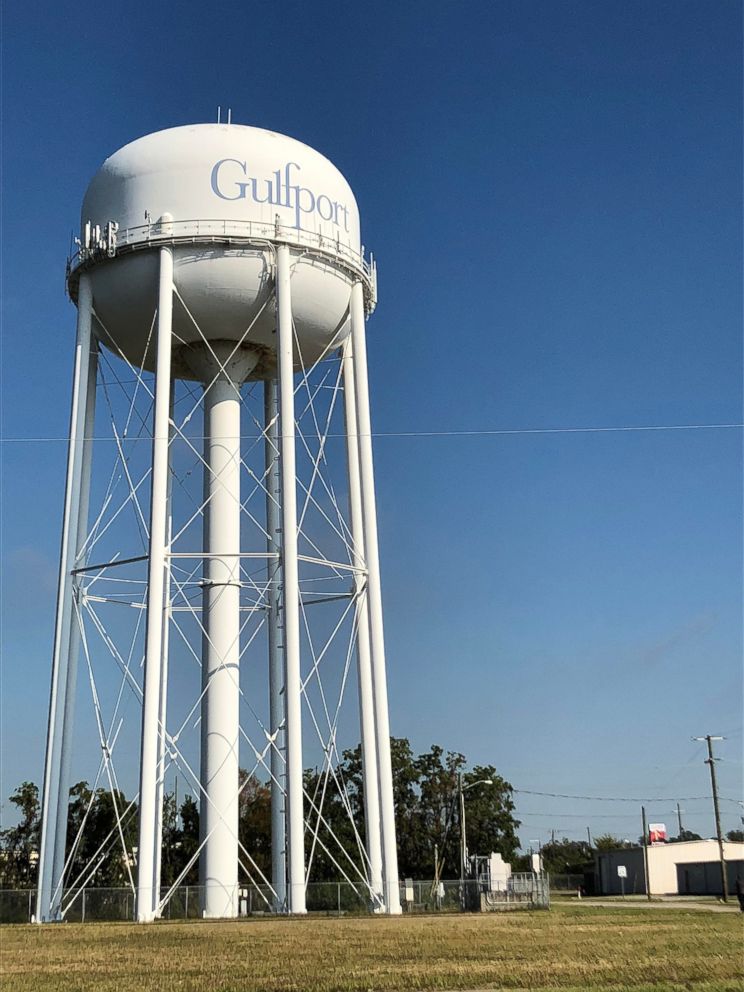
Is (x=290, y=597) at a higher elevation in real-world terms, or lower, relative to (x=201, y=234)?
lower

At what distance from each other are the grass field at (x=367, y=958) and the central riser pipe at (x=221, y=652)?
448cm

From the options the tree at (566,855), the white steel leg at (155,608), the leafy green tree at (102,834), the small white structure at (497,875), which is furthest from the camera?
the tree at (566,855)

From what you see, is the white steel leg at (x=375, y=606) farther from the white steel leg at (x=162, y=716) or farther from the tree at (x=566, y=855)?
the tree at (x=566, y=855)

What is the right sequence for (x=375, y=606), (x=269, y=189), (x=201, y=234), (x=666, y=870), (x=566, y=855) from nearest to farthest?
(x=201, y=234) → (x=375, y=606) → (x=269, y=189) → (x=666, y=870) → (x=566, y=855)

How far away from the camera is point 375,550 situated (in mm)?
25625

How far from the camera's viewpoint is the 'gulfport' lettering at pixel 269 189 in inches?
1001

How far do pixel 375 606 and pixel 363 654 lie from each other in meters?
1.02

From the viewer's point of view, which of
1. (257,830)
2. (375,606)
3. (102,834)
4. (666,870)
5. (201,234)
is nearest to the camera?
(201,234)

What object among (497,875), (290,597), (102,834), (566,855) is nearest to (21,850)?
(102,834)

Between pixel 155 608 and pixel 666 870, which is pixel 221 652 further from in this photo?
pixel 666 870

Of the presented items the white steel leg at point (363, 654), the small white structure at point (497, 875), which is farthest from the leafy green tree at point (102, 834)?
the white steel leg at point (363, 654)

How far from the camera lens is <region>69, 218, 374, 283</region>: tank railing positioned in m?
24.8

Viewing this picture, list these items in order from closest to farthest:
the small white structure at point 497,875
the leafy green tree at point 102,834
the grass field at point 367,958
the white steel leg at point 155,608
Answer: the grass field at point 367,958, the white steel leg at point 155,608, the small white structure at point 497,875, the leafy green tree at point 102,834

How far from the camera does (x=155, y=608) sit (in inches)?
902
